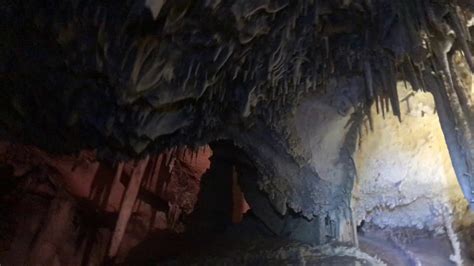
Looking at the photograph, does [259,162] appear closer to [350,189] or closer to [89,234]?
[350,189]

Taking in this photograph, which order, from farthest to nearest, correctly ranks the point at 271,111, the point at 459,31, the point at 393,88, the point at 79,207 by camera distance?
the point at 79,207 < the point at 271,111 < the point at 393,88 < the point at 459,31

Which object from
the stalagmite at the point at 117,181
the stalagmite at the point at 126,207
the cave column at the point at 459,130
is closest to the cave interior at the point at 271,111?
the cave column at the point at 459,130

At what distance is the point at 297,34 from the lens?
3066mm

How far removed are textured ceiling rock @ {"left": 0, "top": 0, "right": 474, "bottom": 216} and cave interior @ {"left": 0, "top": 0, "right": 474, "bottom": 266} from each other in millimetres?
11

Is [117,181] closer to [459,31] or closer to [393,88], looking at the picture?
[393,88]

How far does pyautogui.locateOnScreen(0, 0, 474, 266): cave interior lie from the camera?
264 cm

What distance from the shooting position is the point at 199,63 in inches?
111

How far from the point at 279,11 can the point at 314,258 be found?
2.17 metres

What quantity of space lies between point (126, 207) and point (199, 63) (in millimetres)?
5103

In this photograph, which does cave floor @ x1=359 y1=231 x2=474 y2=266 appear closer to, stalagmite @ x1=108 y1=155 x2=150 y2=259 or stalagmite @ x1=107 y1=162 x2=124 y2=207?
stalagmite @ x1=108 y1=155 x2=150 y2=259

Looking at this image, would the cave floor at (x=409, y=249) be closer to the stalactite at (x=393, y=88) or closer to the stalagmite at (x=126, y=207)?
the stalactite at (x=393, y=88)

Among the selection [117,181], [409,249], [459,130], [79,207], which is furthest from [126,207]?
[459,130]

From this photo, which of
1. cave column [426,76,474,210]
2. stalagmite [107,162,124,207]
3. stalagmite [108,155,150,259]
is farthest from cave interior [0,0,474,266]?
stalagmite [107,162,124,207]

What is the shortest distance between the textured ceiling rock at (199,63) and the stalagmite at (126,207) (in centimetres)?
358
